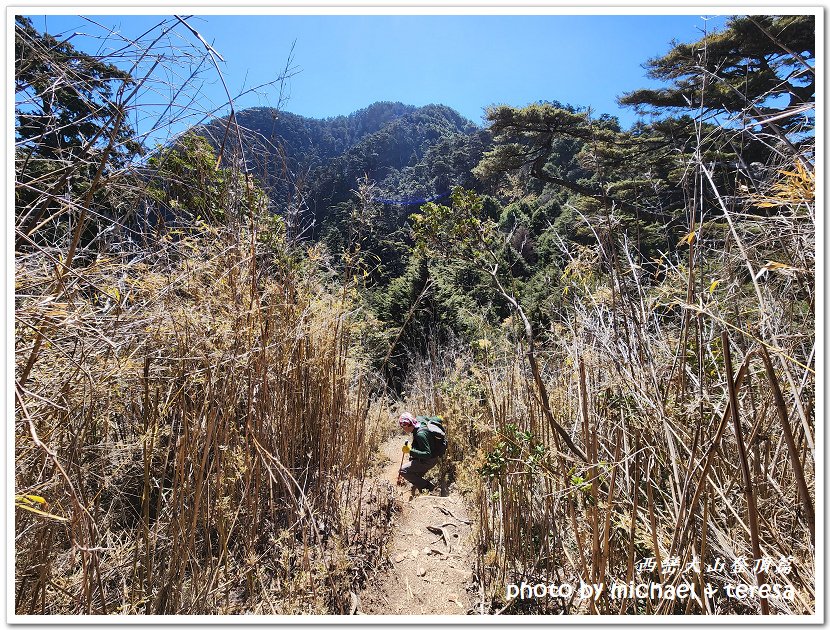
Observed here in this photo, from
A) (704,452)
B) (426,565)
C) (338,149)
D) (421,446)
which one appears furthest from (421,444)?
(338,149)

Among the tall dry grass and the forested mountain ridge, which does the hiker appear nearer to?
the tall dry grass

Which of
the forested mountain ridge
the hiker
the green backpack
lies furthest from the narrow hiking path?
the forested mountain ridge

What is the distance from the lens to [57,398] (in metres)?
0.79

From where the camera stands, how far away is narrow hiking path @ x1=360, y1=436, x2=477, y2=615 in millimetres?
1431

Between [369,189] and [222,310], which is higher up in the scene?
[369,189]

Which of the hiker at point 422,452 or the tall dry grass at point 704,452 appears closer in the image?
the tall dry grass at point 704,452

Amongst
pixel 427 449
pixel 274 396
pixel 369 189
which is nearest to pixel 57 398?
pixel 274 396

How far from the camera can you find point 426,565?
5.49 feet

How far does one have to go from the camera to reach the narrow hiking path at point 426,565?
143 centimetres

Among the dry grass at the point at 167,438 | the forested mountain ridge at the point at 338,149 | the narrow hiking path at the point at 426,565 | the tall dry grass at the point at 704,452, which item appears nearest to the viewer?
the tall dry grass at the point at 704,452

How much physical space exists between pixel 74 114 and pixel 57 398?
0.62 metres

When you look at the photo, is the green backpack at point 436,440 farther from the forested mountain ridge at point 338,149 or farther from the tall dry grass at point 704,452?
the forested mountain ridge at point 338,149

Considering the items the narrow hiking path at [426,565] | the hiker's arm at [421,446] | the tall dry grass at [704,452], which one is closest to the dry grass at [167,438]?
the narrow hiking path at [426,565]
